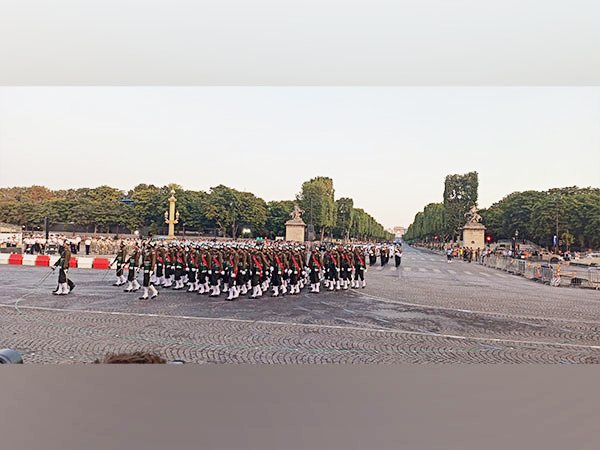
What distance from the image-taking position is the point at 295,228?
12.2 meters

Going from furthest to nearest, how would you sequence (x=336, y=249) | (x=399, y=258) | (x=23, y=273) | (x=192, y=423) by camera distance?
(x=399, y=258) → (x=23, y=273) → (x=336, y=249) → (x=192, y=423)

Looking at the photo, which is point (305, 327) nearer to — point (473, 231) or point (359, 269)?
point (359, 269)

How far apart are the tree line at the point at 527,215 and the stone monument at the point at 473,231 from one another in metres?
0.26

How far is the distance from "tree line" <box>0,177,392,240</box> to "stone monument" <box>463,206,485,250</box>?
4.21 m

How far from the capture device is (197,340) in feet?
22.8

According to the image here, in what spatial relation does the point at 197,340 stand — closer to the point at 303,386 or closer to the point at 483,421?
the point at 303,386

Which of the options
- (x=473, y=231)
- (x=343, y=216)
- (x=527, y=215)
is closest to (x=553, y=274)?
(x=473, y=231)

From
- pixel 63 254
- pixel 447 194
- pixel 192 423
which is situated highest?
pixel 447 194

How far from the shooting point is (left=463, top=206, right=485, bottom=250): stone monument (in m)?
15.1

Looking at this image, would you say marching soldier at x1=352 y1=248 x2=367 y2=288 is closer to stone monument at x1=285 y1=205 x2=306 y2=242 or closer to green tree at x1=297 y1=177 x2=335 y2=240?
stone monument at x1=285 y1=205 x2=306 y2=242

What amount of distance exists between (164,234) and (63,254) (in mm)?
2423

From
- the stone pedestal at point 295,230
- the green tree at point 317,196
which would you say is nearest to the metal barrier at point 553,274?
A: the stone pedestal at point 295,230

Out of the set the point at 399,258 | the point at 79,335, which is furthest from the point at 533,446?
the point at 399,258

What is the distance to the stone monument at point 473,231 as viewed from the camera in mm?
15117
